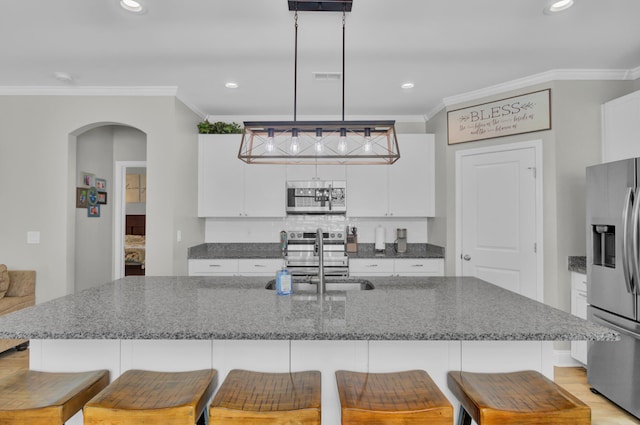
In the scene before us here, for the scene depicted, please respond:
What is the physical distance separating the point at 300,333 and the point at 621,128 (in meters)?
3.20

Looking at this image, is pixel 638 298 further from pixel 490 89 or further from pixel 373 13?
pixel 373 13

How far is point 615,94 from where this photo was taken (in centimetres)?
321

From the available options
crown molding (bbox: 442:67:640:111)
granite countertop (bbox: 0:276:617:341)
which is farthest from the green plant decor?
crown molding (bbox: 442:67:640:111)

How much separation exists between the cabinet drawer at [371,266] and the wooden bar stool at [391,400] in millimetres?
2533

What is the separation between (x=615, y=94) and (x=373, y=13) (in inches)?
94.8

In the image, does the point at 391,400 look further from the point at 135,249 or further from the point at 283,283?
the point at 135,249

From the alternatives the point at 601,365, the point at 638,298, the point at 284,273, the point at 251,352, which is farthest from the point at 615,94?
the point at 251,352

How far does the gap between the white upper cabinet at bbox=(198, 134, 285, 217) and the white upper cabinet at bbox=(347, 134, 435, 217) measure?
86cm

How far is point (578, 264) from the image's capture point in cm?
309

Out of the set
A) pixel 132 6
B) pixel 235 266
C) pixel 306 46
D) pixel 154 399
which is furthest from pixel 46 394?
pixel 235 266

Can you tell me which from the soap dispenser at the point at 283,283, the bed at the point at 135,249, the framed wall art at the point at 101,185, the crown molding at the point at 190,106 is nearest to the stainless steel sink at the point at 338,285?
the soap dispenser at the point at 283,283

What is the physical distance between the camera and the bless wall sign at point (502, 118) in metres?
3.24

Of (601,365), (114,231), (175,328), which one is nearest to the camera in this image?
(175,328)

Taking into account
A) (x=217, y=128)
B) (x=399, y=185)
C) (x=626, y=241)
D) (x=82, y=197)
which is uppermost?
(x=217, y=128)
